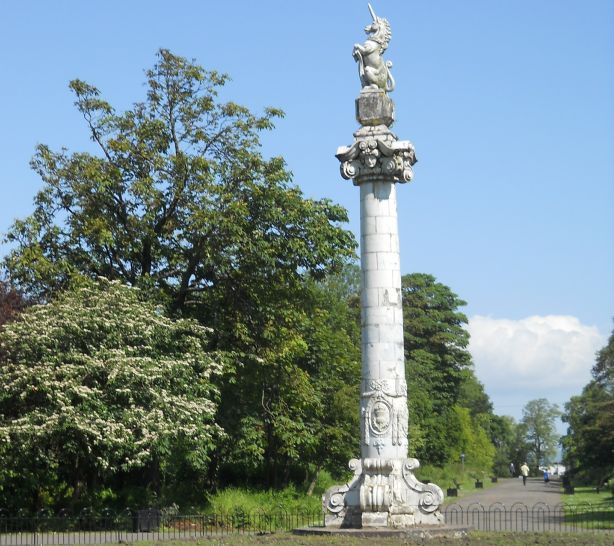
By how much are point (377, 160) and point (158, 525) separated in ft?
40.0

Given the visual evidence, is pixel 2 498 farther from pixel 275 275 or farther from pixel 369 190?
pixel 369 190

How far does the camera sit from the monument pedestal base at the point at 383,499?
2394 cm

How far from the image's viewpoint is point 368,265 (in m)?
25.5

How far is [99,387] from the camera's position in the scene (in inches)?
1168

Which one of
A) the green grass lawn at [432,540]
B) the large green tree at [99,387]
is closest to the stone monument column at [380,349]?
the green grass lawn at [432,540]

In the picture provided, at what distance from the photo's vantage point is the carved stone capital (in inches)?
1009

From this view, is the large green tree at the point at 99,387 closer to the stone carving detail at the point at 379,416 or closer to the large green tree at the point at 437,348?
the stone carving detail at the point at 379,416

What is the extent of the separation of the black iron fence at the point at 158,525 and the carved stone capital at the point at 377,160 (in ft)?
28.5

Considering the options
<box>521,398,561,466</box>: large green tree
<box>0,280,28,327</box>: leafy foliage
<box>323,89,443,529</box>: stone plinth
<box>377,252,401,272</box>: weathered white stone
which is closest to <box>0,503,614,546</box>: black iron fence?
<box>323,89,443,529</box>: stone plinth

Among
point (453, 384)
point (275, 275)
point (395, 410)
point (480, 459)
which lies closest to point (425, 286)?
point (453, 384)

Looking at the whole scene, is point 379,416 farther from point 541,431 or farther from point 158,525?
point 541,431

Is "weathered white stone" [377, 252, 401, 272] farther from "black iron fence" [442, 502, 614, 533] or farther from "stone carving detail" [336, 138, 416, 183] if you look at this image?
"black iron fence" [442, 502, 614, 533]

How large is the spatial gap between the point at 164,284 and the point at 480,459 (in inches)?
2719

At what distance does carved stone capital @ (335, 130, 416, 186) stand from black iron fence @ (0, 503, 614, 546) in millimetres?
8701
